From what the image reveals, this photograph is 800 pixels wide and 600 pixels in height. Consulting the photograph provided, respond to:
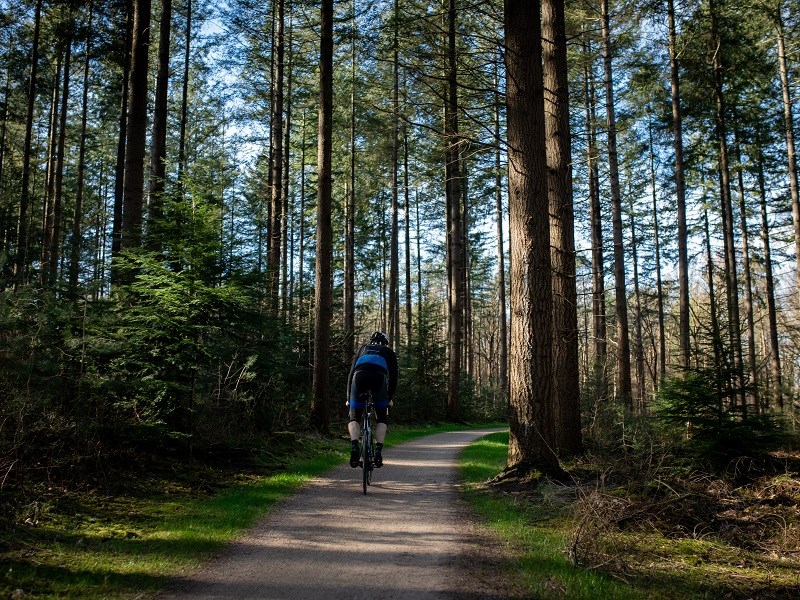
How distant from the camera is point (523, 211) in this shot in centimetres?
724

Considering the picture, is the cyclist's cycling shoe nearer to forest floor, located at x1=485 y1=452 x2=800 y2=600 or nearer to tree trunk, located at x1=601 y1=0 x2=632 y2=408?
forest floor, located at x1=485 y1=452 x2=800 y2=600

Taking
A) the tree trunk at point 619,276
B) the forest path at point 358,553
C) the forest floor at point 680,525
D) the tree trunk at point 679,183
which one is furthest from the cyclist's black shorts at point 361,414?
the tree trunk at point 679,183

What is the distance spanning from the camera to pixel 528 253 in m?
7.18

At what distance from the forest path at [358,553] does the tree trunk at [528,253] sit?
4.39ft

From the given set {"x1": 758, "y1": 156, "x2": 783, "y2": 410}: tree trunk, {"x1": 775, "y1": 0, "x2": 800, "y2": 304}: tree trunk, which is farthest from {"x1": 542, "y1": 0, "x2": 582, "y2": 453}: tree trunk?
{"x1": 758, "y1": 156, "x2": 783, "y2": 410}: tree trunk

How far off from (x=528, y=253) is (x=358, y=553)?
4487 mm

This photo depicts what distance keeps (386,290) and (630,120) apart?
20.9m

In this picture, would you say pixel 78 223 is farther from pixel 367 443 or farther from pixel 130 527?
pixel 130 527

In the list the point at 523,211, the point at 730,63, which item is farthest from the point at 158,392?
the point at 730,63

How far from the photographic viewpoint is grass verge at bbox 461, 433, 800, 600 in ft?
12.5

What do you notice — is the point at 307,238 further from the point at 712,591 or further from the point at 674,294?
the point at 712,591

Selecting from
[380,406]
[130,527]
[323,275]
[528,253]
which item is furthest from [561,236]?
[130,527]

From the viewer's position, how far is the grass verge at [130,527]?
11.4 ft

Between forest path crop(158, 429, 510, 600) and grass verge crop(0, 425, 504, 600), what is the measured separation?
26 centimetres
